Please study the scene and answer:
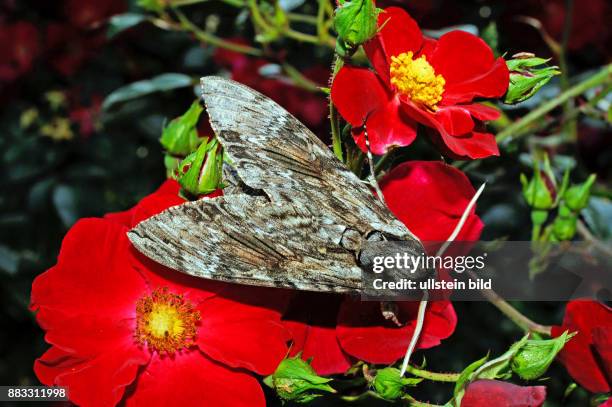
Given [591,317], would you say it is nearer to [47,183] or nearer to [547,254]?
[547,254]

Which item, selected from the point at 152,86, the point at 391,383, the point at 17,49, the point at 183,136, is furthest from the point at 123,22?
the point at 391,383

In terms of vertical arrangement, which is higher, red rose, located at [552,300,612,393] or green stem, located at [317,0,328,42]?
green stem, located at [317,0,328,42]

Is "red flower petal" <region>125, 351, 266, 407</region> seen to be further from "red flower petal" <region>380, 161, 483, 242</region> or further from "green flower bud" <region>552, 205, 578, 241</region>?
"green flower bud" <region>552, 205, 578, 241</region>

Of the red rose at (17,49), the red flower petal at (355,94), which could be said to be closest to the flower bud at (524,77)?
the red flower petal at (355,94)

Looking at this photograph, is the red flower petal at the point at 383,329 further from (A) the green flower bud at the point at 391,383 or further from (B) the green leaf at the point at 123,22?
(B) the green leaf at the point at 123,22

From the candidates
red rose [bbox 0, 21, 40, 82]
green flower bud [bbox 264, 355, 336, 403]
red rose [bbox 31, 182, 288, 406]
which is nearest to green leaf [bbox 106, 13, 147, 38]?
red rose [bbox 0, 21, 40, 82]

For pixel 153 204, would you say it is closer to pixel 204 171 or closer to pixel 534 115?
pixel 204 171
